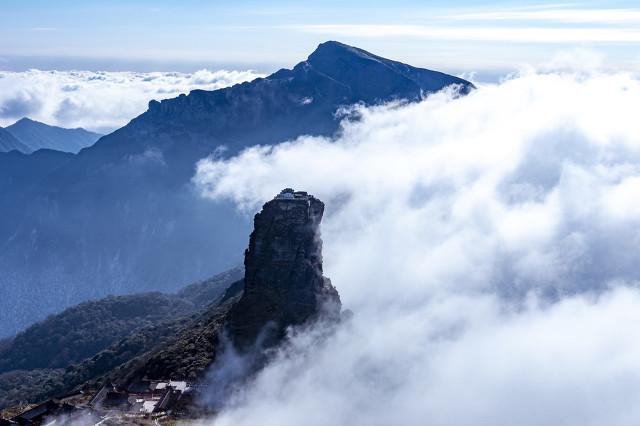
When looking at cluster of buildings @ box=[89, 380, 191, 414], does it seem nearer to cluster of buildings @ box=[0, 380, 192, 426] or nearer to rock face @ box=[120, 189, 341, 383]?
cluster of buildings @ box=[0, 380, 192, 426]

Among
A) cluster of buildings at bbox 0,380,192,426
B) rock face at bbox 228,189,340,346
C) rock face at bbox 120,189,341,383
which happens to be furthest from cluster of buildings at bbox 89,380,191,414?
rock face at bbox 228,189,340,346

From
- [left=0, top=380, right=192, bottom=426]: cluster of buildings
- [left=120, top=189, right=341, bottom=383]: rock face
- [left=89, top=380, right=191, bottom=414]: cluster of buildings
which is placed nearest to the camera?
[left=0, top=380, right=192, bottom=426]: cluster of buildings

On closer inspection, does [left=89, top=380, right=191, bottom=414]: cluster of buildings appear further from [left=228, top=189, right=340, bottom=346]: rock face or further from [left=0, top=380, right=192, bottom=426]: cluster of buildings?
[left=228, top=189, right=340, bottom=346]: rock face

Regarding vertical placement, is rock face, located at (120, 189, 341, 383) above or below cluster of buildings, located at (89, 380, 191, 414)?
above

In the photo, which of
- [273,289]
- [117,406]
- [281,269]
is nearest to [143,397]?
[117,406]

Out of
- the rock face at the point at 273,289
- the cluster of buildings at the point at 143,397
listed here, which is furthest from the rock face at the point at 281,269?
the cluster of buildings at the point at 143,397

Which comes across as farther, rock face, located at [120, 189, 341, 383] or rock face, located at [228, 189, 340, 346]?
rock face, located at [228, 189, 340, 346]

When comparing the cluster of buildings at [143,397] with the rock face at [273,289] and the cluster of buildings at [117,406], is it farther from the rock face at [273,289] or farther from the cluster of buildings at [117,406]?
the rock face at [273,289]

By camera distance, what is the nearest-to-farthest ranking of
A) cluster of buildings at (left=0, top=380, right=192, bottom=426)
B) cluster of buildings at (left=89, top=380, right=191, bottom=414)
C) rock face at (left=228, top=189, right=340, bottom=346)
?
cluster of buildings at (left=0, top=380, right=192, bottom=426) < cluster of buildings at (left=89, top=380, right=191, bottom=414) < rock face at (left=228, top=189, right=340, bottom=346)

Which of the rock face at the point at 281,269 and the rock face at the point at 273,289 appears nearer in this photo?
the rock face at the point at 273,289
